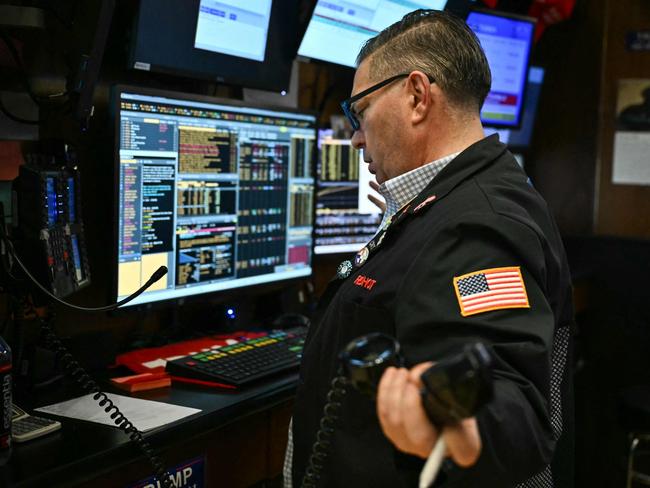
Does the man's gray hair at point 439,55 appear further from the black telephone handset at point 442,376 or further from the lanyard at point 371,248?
the black telephone handset at point 442,376

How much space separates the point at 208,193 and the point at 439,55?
0.75 meters

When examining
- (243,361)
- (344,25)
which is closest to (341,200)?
(344,25)

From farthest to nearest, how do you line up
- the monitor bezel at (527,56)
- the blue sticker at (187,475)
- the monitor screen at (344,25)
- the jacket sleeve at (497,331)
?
the monitor bezel at (527,56) → the monitor screen at (344,25) → the blue sticker at (187,475) → the jacket sleeve at (497,331)

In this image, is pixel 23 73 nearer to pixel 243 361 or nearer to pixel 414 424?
pixel 243 361

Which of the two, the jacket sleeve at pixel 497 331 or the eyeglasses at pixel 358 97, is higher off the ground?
the eyeglasses at pixel 358 97

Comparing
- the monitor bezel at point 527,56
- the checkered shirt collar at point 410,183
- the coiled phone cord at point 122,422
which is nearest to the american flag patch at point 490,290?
the checkered shirt collar at point 410,183

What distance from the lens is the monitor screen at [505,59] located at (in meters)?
2.99

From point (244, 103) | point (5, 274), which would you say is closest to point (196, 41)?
point (244, 103)

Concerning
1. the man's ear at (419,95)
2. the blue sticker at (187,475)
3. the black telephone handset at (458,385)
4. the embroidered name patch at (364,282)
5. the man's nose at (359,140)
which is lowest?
the blue sticker at (187,475)

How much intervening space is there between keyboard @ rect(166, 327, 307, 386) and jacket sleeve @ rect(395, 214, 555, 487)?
1.88 ft

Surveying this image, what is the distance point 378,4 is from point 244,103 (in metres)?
0.63

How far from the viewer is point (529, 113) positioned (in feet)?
11.7

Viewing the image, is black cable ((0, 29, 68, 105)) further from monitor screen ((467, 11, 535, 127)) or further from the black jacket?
monitor screen ((467, 11, 535, 127))

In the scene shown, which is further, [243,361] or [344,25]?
[344,25]
